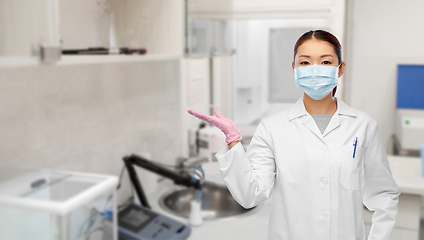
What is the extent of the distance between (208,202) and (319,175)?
1171 mm

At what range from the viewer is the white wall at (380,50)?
0.80m

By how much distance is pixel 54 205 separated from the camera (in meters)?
0.73

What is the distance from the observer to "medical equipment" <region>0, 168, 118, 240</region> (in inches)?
29.4

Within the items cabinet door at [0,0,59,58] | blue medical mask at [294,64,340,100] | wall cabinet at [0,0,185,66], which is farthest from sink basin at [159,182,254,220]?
blue medical mask at [294,64,340,100]

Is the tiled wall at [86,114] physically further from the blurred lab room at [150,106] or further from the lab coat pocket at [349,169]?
the lab coat pocket at [349,169]

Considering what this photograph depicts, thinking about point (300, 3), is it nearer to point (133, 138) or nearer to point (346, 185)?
point (133, 138)

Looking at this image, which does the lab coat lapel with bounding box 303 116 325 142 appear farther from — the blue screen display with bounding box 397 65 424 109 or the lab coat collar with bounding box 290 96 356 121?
the blue screen display with bounding box 397 65 424 109

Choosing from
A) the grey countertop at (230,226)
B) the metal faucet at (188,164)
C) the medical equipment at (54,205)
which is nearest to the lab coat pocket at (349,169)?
the grey countertop at (230,226)

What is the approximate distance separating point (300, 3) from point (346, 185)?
1.91m

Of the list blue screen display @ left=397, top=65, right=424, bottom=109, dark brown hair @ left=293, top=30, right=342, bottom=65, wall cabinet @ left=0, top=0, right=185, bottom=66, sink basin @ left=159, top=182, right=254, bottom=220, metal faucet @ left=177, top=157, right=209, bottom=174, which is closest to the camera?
dark brown hair @ left=293, top=30, right=342, bottom=65

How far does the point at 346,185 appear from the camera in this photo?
0.52 metres

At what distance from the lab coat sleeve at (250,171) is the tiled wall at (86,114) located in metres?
0.76

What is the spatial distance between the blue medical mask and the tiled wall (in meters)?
0.83

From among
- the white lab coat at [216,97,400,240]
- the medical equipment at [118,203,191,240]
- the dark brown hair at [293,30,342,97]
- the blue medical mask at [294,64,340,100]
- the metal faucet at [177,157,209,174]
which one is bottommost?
the medical equipment at [118,203,191,240]
